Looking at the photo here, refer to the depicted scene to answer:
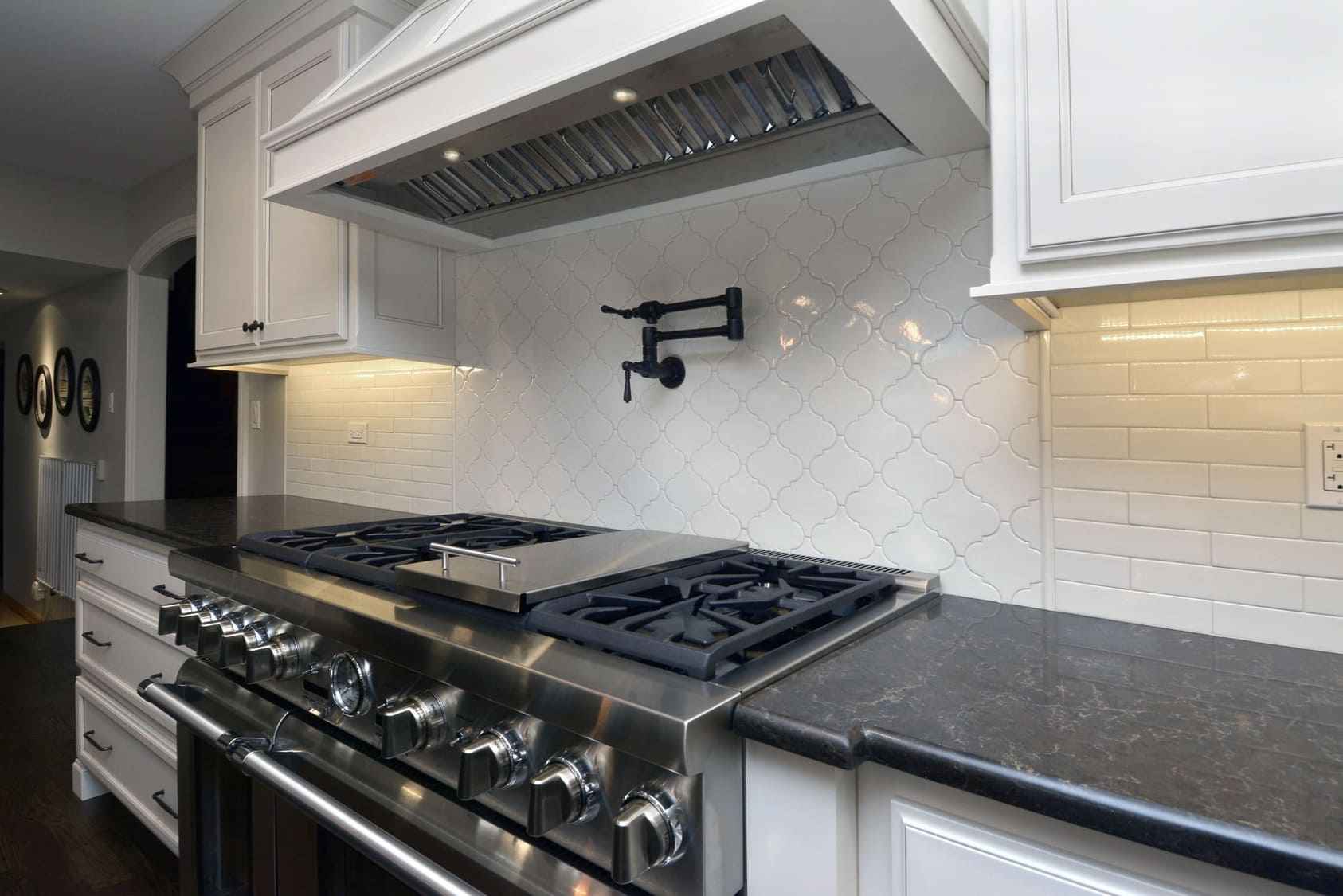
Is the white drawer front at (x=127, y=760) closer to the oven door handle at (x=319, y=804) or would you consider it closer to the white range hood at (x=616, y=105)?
the oven door handle at (x=319, y=804)

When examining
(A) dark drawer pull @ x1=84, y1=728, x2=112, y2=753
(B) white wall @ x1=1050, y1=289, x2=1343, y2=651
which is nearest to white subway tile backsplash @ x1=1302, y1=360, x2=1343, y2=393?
(B) white wall @ x1=1050, y1=289, x2=1343, y2=651

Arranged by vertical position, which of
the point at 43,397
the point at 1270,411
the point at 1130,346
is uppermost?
the point at 43,397

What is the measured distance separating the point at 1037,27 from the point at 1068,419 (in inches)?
23.0

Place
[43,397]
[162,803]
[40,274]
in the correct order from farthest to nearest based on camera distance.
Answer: [43,397], [40,274], [162,803]

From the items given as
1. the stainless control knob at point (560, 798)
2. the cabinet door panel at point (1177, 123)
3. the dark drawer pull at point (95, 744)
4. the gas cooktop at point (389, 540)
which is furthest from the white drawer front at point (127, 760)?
the cabinet door panel at point (1177, 123)

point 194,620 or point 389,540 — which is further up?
point 389,540

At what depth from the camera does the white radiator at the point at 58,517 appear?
176 inches

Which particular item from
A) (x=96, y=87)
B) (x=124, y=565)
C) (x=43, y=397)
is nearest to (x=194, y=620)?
(x=124, y=565)

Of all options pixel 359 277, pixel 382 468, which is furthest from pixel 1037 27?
pixel 382 468

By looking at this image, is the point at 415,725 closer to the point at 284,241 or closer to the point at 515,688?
the point at 515,688

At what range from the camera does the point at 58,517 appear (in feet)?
15.7

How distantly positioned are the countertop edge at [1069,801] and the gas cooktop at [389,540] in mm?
787

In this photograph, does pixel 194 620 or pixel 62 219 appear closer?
pixel 194 620

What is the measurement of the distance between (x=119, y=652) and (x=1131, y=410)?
2563 mm
